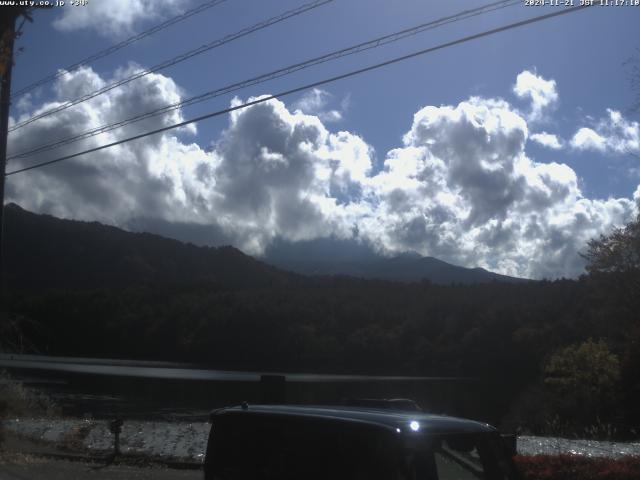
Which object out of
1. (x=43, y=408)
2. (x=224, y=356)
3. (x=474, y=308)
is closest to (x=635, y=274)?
(x=43, y=408)

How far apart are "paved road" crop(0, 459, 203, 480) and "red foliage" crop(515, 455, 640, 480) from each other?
621cm

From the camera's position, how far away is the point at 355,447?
5.33 meters

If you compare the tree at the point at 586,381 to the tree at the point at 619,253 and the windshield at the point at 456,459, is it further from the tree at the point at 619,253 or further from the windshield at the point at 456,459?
the windshield at the point at 456,459

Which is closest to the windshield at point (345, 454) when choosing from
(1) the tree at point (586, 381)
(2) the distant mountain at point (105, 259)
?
(1) the tree at point (586, 381)

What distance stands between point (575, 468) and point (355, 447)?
31.1ft

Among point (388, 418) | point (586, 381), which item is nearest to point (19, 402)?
point (388, 418)

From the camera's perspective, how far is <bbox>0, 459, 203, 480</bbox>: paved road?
13.3 metres

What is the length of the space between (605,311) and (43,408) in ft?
98.6

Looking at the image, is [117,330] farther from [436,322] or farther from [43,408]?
[43,408]

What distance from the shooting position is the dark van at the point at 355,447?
202 inches

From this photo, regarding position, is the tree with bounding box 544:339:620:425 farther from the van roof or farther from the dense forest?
the van roof

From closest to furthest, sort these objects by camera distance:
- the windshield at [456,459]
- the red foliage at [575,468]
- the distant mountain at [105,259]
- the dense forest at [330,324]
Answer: the windshield at [456,459]
the red foliage at [575,468]
the dense forest at [330,324]
the distant mountain at [105,259]

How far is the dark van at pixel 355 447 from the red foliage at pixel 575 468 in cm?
754

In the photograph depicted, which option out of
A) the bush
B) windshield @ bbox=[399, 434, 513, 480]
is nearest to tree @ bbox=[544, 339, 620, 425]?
the bush
